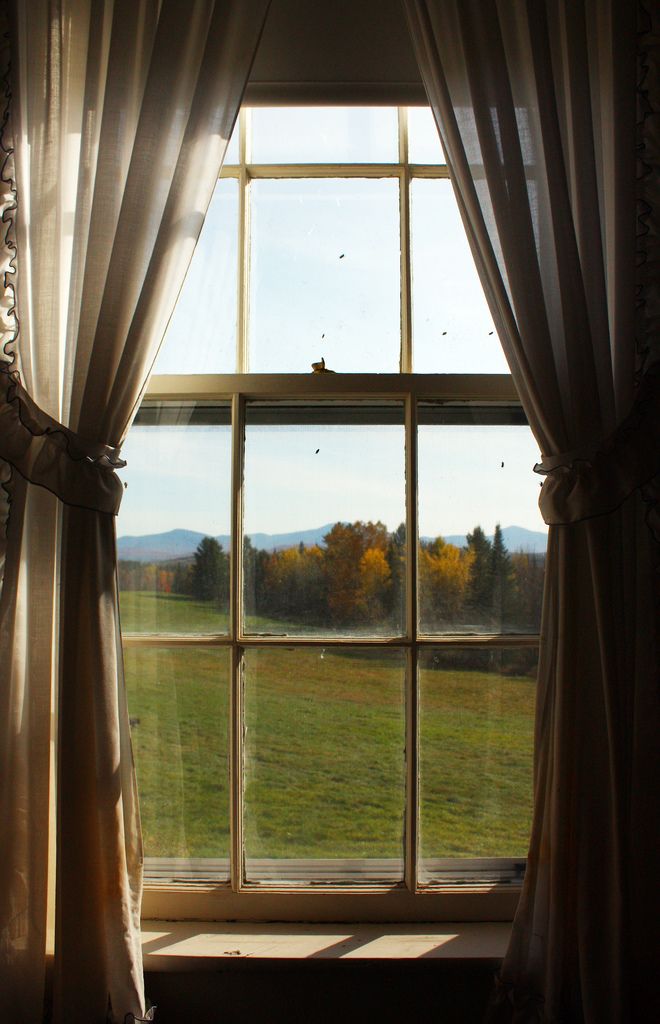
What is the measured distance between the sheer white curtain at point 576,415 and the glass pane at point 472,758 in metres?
0.24

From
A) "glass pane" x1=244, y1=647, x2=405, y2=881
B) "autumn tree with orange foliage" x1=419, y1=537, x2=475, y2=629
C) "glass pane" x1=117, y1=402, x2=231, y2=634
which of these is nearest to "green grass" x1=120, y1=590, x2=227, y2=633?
"glass pane" x1=117, y1=402, x2=231, y2=634

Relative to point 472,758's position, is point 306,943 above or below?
below

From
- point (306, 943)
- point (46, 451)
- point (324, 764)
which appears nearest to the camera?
point (46, 451)

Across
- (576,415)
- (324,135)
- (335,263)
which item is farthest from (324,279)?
(576,415)

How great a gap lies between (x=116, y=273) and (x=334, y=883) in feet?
4.13

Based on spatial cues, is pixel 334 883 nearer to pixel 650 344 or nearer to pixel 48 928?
pixel 48 928

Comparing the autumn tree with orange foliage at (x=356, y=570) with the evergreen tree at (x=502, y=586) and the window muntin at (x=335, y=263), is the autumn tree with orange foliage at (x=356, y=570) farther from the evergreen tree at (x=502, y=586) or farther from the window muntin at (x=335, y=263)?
the window muntin at (x=335, y=263)

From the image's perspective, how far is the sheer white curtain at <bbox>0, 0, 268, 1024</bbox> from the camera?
4.08ft

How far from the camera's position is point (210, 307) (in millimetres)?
1577

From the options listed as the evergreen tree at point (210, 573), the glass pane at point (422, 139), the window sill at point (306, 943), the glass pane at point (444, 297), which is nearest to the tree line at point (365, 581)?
the evergreen tree at point (210, 573)

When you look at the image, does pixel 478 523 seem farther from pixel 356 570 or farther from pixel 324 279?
pixel 324 279

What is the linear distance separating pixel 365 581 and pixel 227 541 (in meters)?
0.30

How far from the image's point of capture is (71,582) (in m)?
1.26

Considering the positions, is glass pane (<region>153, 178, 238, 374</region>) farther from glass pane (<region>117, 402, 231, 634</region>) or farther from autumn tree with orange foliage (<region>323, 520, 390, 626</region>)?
autumn tree with orange foliage (<region>323, 520, 390, 626</region>)
